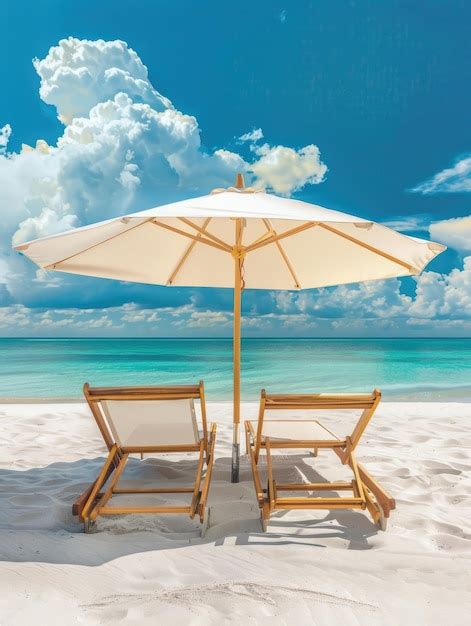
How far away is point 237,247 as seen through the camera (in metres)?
3.56

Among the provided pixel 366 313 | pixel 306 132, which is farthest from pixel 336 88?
pixel 366 313

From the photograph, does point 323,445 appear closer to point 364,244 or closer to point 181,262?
point 364,244

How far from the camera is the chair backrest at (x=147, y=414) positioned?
2.99m

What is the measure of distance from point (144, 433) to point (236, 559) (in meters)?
1.15

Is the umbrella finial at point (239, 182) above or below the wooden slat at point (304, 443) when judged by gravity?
above

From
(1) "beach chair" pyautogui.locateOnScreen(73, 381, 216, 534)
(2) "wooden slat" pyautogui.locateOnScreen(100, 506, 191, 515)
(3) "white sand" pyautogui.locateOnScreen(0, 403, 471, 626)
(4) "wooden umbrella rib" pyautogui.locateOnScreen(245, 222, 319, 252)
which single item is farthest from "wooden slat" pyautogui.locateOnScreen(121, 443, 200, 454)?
(4) "wooden umbrella rib" pyautogui.locateOnScreen(245, 222, 319, 252)

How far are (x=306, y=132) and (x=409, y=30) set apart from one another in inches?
569

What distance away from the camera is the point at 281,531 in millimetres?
2771

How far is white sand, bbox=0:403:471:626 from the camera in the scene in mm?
1952

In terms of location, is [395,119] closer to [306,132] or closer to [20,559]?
[306,132]

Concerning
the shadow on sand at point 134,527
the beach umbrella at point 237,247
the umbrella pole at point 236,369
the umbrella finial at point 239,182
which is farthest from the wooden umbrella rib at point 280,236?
the shadow on sand at point 134,527

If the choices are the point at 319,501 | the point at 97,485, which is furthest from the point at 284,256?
the point at 97,485

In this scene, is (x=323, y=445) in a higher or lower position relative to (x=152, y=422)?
lower

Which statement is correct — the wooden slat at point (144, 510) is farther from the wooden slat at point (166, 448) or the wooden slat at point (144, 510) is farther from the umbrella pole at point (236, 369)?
the umbrella pole at point (236, 369)
